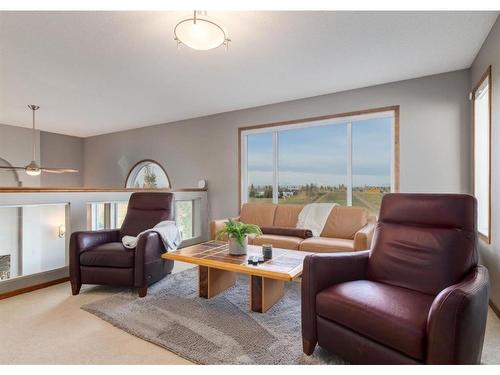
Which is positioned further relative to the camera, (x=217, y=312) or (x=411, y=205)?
(x=217, y=312)

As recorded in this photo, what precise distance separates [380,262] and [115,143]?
A: 20.8 feet

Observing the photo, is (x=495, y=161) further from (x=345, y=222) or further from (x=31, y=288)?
(x=31, y=288)

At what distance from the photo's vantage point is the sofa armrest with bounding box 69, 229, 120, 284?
2760mm

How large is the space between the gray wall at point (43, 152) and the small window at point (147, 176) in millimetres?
1723

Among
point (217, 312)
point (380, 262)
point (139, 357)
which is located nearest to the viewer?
point (139, 357)

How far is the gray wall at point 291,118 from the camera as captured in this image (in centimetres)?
329

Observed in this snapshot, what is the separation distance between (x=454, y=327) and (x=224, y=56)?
2.78 meters

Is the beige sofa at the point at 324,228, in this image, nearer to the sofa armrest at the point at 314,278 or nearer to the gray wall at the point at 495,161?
the gray wall at the point at 495,161

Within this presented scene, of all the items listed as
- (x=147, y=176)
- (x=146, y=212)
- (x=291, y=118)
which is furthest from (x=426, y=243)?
(x=147, y=176)

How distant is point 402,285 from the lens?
1812 millimetres

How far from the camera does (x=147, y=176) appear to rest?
6309mm

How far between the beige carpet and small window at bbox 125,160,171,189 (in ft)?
12.0

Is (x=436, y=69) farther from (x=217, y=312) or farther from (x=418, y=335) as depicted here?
(x=217, y=312)

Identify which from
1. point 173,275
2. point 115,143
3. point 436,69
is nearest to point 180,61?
point 173,275
